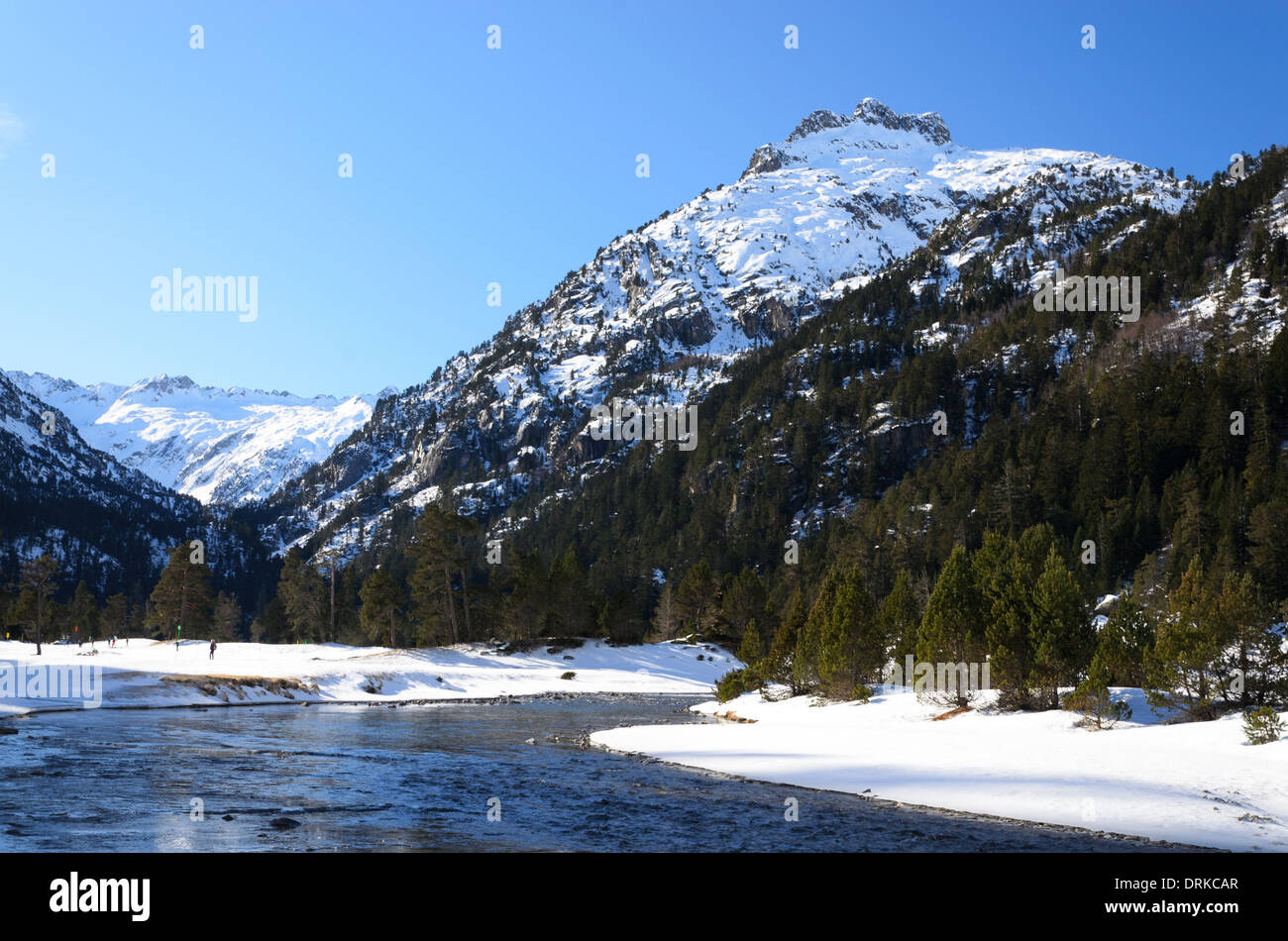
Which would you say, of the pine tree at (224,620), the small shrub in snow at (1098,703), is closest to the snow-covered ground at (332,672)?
the pine tree at (224,620)

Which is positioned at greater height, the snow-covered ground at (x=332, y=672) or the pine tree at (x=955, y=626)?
the pine tree at (x=955, y=626)

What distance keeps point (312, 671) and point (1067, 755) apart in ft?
202

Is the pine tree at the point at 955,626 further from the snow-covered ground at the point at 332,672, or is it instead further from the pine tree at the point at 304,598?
Answer: the pine tree at the point at 304,598

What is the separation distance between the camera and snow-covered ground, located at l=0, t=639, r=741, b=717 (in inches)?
2315

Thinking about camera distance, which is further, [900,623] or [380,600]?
[380,600]

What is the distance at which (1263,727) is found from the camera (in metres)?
27.9

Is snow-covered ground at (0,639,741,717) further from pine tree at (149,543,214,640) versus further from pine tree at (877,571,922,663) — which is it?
pine tree at (877,571,922,663)

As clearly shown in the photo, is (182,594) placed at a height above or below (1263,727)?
below

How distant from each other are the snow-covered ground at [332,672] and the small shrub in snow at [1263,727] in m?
55.5

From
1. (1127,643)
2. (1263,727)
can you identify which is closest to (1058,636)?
(1127,643)

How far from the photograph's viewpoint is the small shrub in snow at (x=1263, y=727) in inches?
1099

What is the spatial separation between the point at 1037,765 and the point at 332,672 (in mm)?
61048

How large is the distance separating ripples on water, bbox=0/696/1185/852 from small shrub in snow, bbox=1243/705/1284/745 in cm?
1136

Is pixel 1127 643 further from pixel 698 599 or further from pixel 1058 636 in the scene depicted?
pixel 698 599
